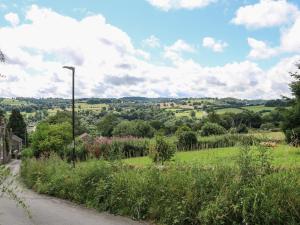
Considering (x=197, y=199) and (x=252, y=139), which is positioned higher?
(x=252, y=139)

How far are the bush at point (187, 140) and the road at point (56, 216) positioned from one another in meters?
22.5

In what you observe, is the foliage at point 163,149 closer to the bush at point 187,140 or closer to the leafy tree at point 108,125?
the bush at point 187,140

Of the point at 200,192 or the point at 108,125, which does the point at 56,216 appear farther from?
the point at 108,125

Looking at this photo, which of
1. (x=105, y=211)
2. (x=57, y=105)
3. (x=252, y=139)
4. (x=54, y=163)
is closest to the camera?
(x=252, y=139)

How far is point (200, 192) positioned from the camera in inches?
472

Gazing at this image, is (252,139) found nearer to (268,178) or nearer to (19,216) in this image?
(268,178)

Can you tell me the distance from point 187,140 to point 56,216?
90.2 feet

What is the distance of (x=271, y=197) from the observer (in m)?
10.5

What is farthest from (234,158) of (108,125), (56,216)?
(108,125)

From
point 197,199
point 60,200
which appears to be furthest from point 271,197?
point 60,200

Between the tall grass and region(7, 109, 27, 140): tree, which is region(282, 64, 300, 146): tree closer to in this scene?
the tall grass

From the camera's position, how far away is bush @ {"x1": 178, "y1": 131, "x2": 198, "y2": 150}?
4026 centimetres

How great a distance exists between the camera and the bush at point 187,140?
40263mm

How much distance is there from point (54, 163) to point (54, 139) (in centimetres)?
3060
